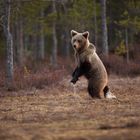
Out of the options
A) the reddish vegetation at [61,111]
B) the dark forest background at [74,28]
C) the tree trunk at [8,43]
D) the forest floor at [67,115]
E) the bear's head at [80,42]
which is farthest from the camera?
the dark forest background at [74,28]

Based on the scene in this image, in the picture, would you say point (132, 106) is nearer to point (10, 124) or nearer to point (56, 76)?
point (10, 124)

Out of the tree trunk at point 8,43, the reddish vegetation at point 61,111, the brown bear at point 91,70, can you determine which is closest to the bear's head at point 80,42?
the brown bear at point 91,70

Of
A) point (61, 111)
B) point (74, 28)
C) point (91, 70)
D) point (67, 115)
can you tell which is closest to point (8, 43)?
point (91, 70)

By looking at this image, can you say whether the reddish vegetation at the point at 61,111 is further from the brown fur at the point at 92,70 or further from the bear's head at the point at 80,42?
the bear's head at the point at 80,42

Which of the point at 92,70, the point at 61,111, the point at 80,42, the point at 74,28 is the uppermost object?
the point at 80,42

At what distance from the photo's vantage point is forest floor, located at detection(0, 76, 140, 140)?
992 cm

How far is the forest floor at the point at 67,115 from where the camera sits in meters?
9.92

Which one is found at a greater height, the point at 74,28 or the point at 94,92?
the point at 74,28

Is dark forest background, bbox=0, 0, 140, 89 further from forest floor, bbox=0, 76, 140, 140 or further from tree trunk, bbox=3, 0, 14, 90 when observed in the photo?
forest floor, bbox=0, 76, 140, 140

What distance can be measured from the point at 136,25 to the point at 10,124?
23465mm

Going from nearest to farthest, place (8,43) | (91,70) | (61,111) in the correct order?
(61,111) → (91,70) → (8,43)

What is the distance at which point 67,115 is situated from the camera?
12.9m

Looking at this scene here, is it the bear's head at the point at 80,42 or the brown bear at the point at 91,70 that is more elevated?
the bear's head at the point at 80,42

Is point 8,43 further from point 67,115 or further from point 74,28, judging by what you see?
point 74,28
